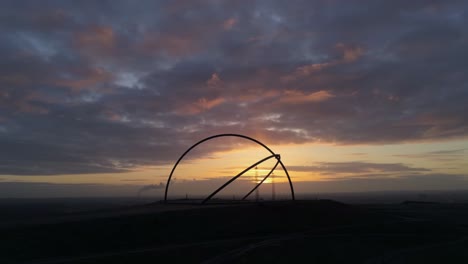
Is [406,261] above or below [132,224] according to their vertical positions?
below

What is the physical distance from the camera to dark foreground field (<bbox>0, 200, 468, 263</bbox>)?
35656mm

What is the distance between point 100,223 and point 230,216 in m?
17.8

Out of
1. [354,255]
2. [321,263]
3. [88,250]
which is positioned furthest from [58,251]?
[354,255]

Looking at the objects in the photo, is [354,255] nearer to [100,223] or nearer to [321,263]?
[321,263]

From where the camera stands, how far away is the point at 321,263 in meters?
35.7

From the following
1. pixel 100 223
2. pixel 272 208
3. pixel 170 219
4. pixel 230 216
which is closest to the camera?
→ pixel 100 223

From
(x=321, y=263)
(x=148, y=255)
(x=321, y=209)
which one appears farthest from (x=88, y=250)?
(x=321, y=209)

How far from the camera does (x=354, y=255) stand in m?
38.0

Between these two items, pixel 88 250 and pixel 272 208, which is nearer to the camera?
pixel 88 250

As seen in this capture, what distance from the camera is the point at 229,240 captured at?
4378 cm

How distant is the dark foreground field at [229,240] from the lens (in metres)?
35.7

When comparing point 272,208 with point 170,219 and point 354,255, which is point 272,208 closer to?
point 170,219

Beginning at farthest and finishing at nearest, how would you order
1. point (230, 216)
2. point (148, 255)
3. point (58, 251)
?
point (230, 216)
point (58, 251)
point (148, 255)

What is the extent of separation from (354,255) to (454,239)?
1820 centimetres
